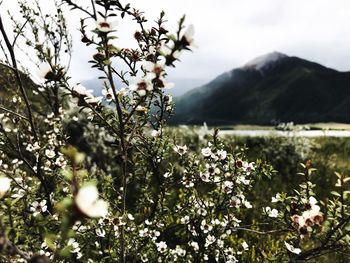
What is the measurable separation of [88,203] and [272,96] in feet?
309

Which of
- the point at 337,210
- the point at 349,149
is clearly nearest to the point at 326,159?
the point at 349,149

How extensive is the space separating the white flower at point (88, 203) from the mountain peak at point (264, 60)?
4606 inches

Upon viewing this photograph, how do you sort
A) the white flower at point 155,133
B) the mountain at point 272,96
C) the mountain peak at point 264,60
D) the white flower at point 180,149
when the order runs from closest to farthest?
the white flower at point 155,133
the white flower at point 180,149
the mountain at point 272,96
the mountain peak at point 264,60

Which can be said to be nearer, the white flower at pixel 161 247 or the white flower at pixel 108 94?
the white flower at pixel 108 94

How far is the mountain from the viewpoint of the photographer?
79.6 meters

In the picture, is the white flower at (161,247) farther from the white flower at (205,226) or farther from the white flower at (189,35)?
the white flower at (189,35)

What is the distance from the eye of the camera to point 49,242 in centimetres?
143

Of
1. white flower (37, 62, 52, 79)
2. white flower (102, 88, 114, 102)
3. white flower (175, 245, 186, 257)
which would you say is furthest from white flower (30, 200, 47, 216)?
white flower (175, 245, 186, 257)

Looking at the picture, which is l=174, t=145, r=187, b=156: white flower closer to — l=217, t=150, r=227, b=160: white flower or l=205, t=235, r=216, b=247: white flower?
l=217, t=150, r=227, b=160: white flower

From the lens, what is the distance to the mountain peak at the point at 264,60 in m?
117

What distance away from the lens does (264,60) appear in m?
122

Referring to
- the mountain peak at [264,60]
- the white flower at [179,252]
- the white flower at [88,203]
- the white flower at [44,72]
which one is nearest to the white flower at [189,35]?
the white flower at [44,72]

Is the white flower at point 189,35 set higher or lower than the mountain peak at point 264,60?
lower

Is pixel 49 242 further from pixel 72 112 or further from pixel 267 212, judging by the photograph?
pixel 72 112
